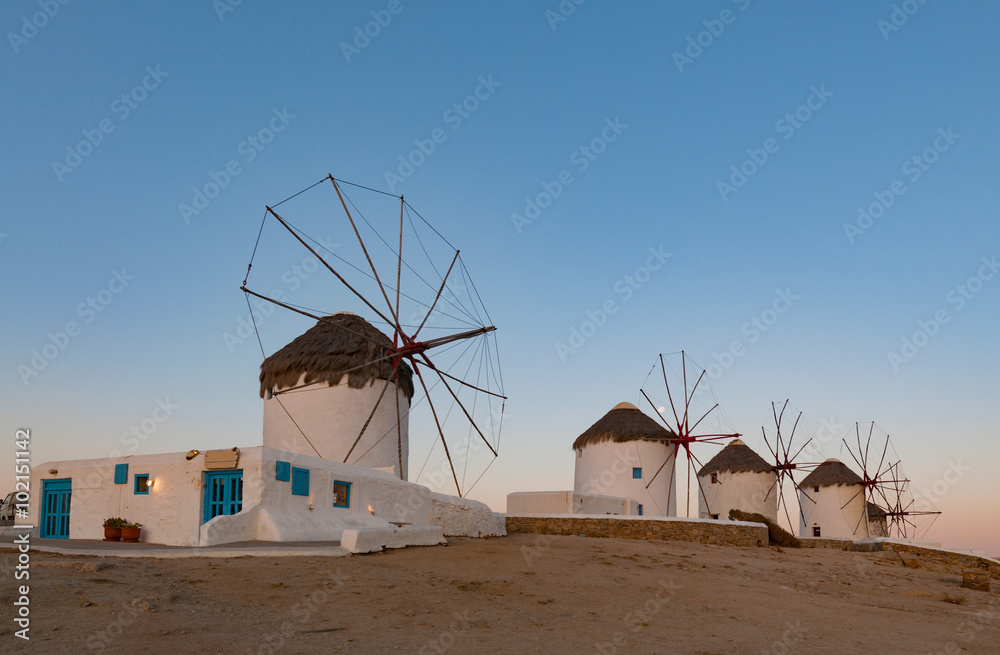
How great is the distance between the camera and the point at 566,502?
29125 mm

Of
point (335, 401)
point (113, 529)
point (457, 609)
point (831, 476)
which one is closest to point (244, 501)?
point (113, 529)

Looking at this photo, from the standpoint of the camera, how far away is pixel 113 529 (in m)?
16.4

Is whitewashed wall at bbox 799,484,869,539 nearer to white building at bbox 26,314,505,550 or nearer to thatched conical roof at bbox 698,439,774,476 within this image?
thatched conical roof at bbox 698,439,774,476

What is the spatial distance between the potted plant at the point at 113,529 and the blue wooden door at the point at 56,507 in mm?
1799

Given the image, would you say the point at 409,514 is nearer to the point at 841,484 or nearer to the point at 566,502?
the point at 566,502

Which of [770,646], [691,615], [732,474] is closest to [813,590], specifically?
[691,615]

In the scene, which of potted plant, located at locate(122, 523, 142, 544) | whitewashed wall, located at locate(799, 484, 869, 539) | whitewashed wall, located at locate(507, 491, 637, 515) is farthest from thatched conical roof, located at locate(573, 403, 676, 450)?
potted plant, located at locate(122, 523, 142, 544)

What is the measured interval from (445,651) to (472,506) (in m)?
15.6

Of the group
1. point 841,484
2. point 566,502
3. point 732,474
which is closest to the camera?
point 566,502

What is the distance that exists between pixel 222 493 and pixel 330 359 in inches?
350

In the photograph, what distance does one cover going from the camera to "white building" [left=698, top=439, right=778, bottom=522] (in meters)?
40.5

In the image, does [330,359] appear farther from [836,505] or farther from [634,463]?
[836,505]

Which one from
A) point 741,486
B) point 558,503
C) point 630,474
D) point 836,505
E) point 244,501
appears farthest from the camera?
point 836,505

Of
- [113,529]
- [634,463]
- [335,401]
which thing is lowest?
[113,529]
